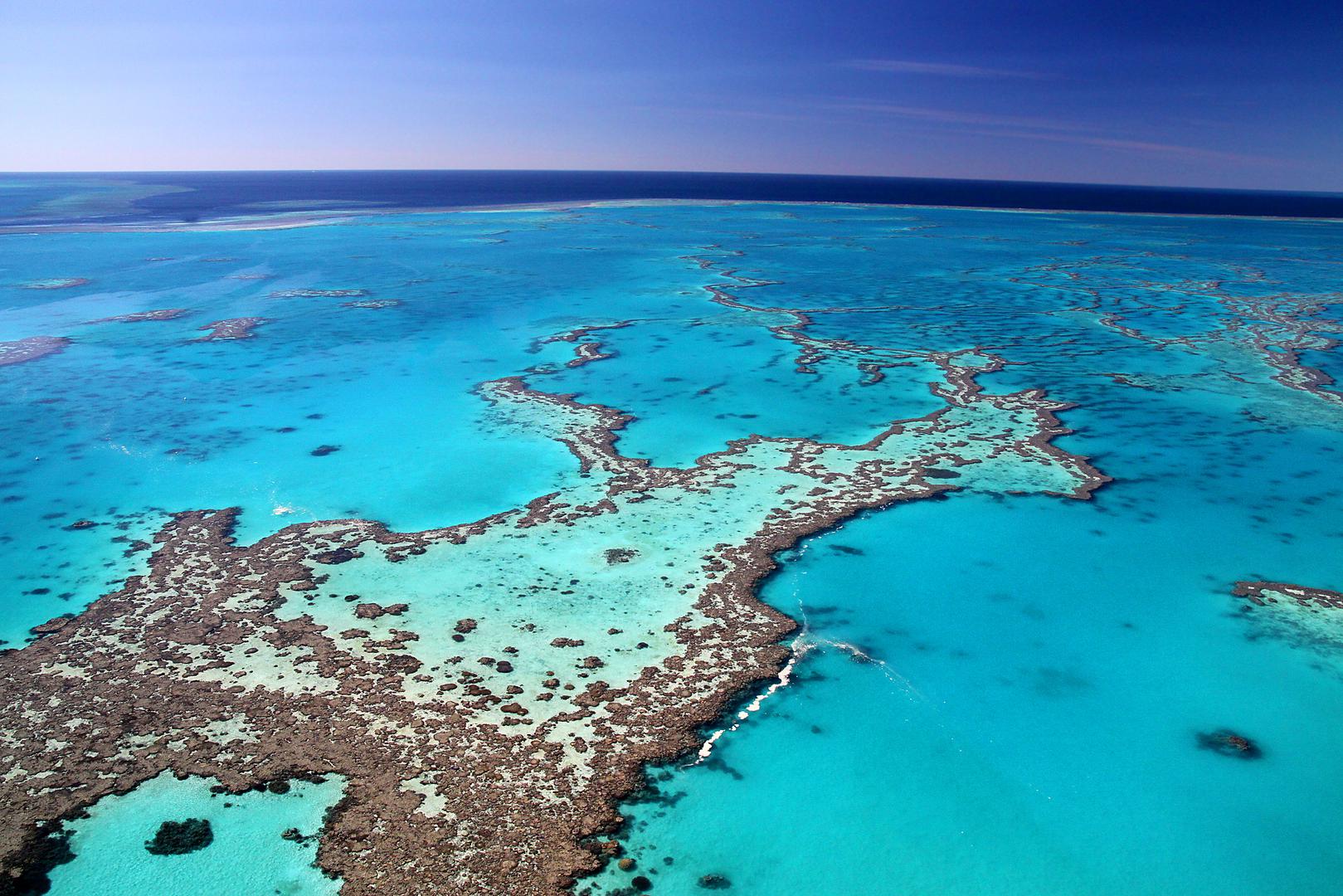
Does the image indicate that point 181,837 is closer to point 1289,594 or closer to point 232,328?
point 1289,594

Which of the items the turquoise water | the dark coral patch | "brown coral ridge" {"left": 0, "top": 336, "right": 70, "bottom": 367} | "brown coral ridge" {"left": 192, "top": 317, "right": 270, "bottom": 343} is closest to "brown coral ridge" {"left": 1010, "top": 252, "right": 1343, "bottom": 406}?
the turquoise water

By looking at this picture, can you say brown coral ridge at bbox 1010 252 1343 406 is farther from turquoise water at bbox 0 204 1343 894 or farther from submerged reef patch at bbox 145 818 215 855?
submerged reef patch at bbox 145 818 215 855

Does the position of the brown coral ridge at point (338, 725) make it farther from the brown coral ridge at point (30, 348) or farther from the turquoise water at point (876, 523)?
the brown coral ridge at point (30, 348)

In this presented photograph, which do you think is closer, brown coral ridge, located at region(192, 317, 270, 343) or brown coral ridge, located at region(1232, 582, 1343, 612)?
brown coral ridge, located at region(1232, 582, 1343, 612)

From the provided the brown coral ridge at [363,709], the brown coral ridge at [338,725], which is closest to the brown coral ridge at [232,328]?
the brown coral ridge at [363,709]

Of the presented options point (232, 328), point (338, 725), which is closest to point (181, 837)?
point (338, 725)

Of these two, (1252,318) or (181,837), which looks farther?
(1252,318)
